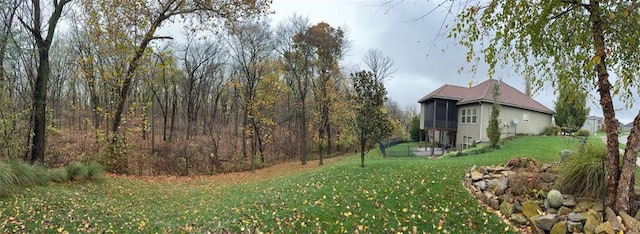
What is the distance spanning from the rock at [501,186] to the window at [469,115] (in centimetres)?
1432

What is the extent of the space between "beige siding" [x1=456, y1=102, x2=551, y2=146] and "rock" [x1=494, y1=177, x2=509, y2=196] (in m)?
13.7

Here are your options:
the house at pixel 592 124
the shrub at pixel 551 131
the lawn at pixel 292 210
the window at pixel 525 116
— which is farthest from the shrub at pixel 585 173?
the house at pixel 592 124

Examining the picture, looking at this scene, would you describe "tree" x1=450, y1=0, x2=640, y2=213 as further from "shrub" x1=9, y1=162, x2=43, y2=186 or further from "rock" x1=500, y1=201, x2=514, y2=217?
"shrub" x1=9, y1=162, x2=43, y2=186

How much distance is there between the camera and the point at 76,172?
27.3ft

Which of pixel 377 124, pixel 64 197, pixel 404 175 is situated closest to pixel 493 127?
pixel 377 124

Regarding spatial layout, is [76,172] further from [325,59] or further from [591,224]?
[325,59]

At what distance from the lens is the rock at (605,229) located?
13.5 feet

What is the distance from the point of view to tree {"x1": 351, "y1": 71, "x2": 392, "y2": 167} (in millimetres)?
10273

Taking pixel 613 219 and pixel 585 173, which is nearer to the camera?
pixel 613 219

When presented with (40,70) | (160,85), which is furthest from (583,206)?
(160,85)

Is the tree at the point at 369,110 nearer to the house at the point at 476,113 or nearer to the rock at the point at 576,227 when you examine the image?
the rock at the point at 576,227

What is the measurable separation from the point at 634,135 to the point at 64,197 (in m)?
9.91

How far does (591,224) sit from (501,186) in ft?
5.34

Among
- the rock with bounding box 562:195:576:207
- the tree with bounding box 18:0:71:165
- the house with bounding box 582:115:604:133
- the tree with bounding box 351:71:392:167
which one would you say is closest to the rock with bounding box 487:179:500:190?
the rock with bounding box 562:195:576:207
